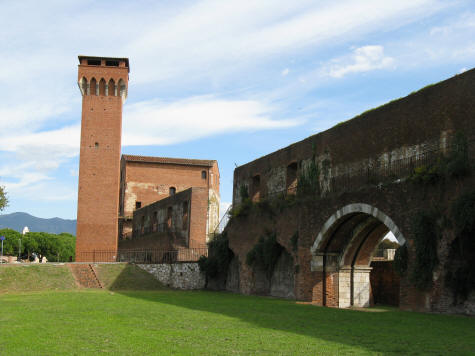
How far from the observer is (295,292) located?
68.8 feet

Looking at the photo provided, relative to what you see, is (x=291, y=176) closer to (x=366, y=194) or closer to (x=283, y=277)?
(x=283, y=277)

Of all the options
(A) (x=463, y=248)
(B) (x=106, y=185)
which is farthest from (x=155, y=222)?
(A) (x=463, y=248)

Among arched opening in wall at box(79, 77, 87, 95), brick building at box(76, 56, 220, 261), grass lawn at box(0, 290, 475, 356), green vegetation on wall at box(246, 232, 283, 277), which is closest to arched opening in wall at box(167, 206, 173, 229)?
brick building at box(76, 56, 220, 261)

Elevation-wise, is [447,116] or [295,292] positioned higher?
[447,116]

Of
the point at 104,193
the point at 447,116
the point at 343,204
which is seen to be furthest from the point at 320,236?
the point at 104,193

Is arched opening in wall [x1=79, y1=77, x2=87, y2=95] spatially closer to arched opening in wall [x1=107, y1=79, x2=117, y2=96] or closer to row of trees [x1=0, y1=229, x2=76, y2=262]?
arched opening in wall [x1=107, y1=79, x2=117, y2=96]

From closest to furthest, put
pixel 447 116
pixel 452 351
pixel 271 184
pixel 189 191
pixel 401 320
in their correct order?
pixel 452 351 → pixel 401 320 → pixel 447 116 → pixel 271 184 → pixel 189 191

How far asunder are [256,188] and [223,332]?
1731 cm

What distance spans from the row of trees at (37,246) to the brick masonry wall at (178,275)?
5092 centimetres

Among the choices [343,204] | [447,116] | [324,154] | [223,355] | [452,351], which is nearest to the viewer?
[223,355]

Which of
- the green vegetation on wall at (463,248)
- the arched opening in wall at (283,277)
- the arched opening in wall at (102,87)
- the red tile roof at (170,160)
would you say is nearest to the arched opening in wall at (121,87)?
the arched opening in wall at (102,87)

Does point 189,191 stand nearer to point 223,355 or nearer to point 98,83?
point 98,83

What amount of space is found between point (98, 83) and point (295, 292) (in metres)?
24.6

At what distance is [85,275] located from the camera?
2777 centimetres
